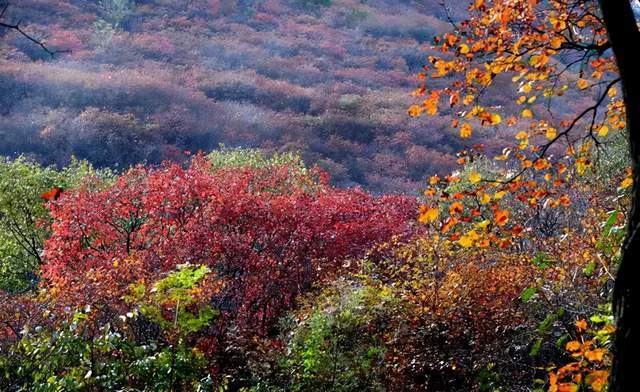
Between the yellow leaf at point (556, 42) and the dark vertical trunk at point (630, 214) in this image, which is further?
the yellow leaf at point (556, 42)

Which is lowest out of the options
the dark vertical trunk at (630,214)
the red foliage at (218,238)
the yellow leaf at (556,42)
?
the red foliage at (218,238)

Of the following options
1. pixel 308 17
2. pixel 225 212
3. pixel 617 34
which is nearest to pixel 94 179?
pixel 225 212

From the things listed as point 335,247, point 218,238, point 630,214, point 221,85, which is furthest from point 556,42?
point 221,85

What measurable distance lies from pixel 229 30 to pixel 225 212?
42138 millimetres

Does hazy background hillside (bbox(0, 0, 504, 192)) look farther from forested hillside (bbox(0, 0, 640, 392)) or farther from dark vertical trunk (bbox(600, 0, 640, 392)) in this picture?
dark vertical trunk (bbox(600, 0, 640, 392))

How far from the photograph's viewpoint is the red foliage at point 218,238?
11.3 meters

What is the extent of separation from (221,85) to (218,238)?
30172 millimetres

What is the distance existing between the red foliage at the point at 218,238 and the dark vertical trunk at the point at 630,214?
24.4 feet

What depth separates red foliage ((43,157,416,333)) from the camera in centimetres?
1127

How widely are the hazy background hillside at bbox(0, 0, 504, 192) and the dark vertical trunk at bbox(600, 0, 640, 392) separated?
25.7 meters

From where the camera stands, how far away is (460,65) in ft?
21.4

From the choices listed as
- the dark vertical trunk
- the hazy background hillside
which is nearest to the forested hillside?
the dark vertical trunk

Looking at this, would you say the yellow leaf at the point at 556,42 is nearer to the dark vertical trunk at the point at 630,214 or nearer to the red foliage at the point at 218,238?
the dark vertical trunk at the point at 630,214

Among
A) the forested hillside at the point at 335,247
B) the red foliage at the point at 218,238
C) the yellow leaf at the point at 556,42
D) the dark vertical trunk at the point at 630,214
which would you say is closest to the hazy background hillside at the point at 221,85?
the forested hillside at the point at 335,247
